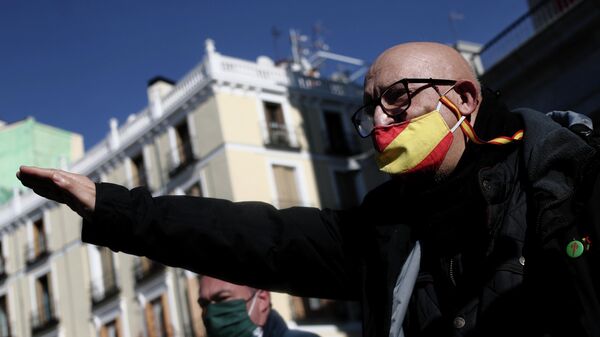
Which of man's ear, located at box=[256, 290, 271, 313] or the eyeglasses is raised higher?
man's ear, located at box=[256, 290, 271, 313]

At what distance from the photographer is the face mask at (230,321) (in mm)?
5316

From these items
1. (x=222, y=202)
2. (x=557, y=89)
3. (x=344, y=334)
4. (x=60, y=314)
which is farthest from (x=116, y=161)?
(x=222, y=202)

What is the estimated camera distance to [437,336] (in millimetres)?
2359

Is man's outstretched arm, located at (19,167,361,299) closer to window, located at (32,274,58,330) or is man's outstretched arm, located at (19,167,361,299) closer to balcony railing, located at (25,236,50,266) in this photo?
window, located at (32,274,58,330)

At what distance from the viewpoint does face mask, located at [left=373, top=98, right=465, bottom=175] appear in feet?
8.37

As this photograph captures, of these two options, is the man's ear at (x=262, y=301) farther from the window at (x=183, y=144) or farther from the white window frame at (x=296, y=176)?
the window at (x=183, y=144)

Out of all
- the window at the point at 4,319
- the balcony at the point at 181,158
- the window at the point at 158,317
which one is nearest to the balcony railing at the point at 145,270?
the window at the point at 158,317

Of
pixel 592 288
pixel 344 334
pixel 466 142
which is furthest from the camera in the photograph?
pixel 344 334

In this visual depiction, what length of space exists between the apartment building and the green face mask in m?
17.3

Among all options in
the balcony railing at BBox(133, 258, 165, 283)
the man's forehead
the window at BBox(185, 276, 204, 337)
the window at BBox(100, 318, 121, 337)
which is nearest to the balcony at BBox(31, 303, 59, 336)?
the window at BBox(100, 318, 121, 337)

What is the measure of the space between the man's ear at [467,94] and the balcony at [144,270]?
2343 centimetres

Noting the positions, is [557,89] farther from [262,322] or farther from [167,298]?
[167,298]

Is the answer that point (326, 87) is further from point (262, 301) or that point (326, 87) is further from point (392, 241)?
point (392, 241)

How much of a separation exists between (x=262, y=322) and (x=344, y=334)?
1911 cm
